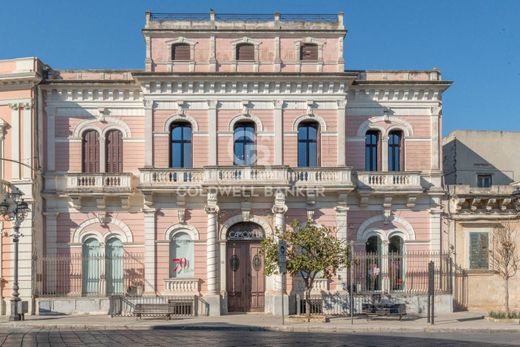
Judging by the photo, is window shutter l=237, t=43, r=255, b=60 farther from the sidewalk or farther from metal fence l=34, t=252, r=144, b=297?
the sidewalk

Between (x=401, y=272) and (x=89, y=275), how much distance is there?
12823mm

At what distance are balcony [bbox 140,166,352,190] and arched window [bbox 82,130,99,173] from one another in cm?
279

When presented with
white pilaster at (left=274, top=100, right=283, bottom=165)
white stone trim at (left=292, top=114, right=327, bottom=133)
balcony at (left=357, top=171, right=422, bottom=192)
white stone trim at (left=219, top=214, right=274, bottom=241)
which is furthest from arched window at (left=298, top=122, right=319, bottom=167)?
white stone trim at (left=219, top=214, right=274, bottom=241)

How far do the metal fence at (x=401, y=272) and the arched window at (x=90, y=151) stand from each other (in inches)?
451

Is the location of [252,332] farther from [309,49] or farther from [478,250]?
[309,49]

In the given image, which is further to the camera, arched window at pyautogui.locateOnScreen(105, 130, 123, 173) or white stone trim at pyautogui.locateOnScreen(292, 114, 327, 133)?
arched window at pyautogui.locateOnScreen(105, 130, 123, 173)

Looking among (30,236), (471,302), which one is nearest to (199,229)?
(30,236)

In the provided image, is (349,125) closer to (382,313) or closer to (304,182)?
(304,182)

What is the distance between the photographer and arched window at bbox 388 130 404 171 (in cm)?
3062

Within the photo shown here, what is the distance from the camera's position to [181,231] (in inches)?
1160

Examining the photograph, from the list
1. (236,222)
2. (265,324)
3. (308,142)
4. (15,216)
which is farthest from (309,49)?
(15,216)

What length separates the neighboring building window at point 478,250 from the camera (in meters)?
30.3

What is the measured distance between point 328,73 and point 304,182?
4.47 metres

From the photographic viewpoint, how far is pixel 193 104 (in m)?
29.5
